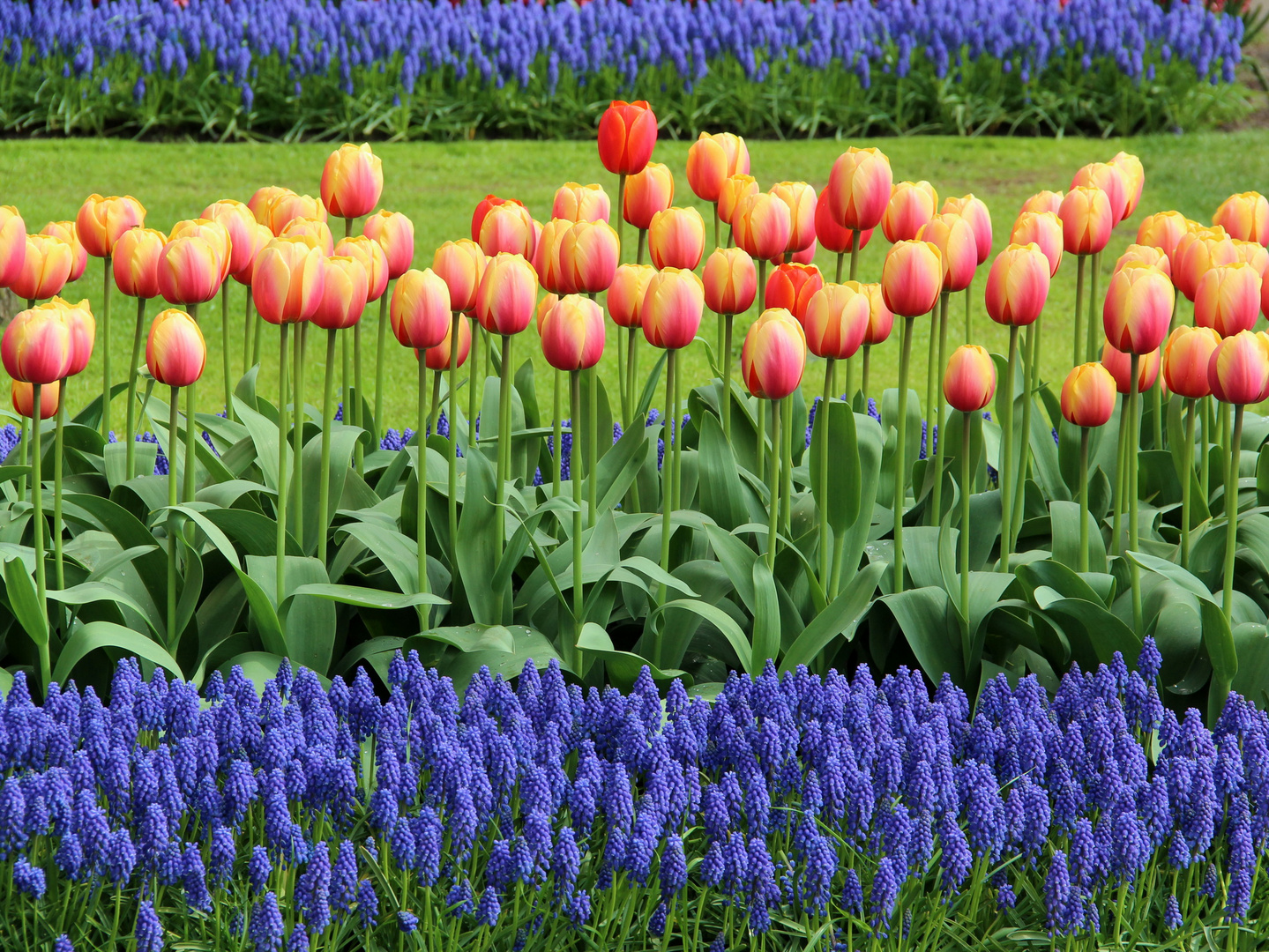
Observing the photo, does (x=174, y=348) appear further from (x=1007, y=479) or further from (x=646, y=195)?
(x=1007, y=479)

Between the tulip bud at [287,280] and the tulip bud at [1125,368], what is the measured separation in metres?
1.52

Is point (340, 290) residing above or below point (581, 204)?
below

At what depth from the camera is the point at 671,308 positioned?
2.42 metres

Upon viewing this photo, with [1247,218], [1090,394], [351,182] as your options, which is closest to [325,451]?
[351,182]

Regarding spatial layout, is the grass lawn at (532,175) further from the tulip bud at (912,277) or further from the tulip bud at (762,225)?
the tulip bud at (912,277)

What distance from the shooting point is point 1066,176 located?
28.9 ft

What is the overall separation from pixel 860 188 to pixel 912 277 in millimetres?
382

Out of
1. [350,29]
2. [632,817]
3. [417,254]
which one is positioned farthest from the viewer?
[350,29]

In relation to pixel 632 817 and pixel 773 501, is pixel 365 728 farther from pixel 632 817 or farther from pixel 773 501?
pixel 773 501

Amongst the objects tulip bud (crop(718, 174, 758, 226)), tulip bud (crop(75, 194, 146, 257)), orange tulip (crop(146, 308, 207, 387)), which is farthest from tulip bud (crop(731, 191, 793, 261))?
tulip bud (crop(75, 194, 146, 257))

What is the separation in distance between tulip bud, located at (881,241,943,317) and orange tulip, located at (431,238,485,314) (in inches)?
28.1

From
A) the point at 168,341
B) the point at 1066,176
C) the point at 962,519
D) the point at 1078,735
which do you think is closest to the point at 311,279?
the point at 168,341

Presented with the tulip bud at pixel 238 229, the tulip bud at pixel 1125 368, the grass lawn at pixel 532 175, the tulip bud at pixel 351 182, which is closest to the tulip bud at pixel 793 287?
the tulip bud at pixel 1125 368

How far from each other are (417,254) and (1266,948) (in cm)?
613
